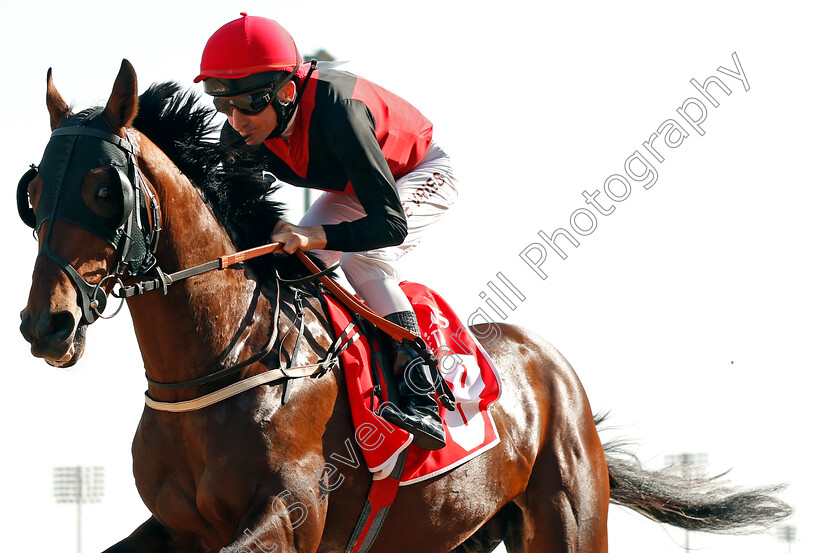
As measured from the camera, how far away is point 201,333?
4008 mm

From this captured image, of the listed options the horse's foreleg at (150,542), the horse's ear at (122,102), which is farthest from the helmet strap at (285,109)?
the horse's foreleg at (150,542)

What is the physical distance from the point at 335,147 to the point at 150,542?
1.95 metres

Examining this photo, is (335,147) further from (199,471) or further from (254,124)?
(199,471)

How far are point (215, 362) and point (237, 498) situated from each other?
0.58 meters

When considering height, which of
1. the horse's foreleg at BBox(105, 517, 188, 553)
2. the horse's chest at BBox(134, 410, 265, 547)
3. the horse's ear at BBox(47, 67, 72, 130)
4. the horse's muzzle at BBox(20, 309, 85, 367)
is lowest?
the horse's foreleg at BBox(105, 517, 188, 553)

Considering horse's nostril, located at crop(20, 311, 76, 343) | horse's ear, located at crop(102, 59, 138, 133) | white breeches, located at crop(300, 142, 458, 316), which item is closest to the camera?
horse's nostril, located at crop(20, 311, 76, 343)

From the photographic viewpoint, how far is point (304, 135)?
4.41m

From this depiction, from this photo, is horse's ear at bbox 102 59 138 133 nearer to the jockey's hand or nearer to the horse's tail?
the jockey's hand

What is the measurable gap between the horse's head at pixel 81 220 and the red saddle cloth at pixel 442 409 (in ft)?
3.72

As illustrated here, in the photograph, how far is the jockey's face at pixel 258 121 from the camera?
4336 mm

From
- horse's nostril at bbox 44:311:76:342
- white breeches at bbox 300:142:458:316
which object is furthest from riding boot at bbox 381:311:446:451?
horse's nostril at bbox 44:311:76:342

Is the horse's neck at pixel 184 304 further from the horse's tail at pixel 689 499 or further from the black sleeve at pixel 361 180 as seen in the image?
the horse's tail at pixel 689 499

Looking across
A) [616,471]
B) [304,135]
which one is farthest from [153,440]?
[616,471]

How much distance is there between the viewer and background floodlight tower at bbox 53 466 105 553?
3241cm
